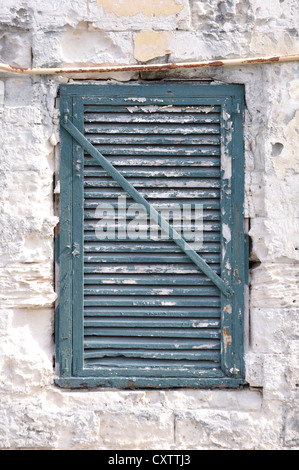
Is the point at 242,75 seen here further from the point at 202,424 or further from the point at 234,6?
the point at 202,424

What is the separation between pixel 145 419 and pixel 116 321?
1.89ft

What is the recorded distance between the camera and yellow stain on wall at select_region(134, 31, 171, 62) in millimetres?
2904

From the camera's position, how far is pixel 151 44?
2906mm

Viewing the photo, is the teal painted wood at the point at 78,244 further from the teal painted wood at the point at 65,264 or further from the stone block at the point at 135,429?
the stone block at the point at 135,429

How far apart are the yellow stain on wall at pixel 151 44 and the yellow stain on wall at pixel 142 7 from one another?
4.7 inches

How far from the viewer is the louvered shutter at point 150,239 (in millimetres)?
2932

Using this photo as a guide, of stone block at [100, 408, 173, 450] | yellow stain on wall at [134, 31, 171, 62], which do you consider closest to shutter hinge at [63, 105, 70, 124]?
yellow stain on wall at [134, 31, 171, 62]

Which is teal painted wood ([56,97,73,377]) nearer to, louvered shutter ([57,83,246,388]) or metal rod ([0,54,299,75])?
louvered shutter ([57,83,246,388])

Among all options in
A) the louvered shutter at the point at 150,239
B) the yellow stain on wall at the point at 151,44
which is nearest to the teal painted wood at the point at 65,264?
the louvered shutter at the point at 150,239

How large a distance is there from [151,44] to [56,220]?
3.80ft

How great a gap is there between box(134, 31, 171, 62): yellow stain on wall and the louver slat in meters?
0.31

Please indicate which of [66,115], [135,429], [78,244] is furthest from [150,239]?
[135,429]

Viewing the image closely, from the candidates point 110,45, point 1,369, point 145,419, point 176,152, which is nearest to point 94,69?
point 110,45
